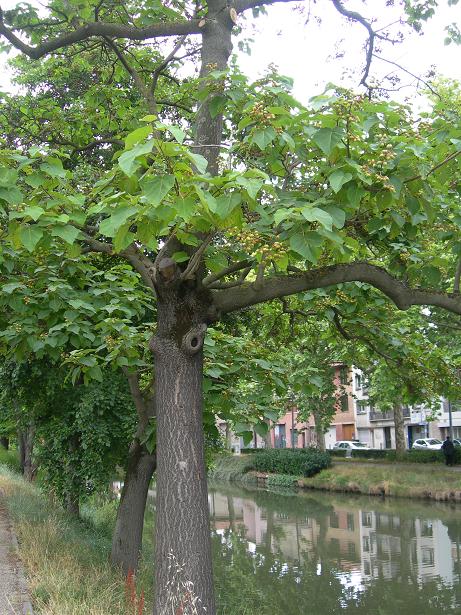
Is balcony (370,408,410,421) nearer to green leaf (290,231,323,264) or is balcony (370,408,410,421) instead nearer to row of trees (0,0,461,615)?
row of trees (0,0,461,615)

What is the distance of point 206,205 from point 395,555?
1644 centimetres

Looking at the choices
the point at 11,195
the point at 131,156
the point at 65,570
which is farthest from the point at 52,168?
the point at 65,570

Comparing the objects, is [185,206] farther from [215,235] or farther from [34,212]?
[215,235]

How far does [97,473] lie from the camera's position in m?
12.1

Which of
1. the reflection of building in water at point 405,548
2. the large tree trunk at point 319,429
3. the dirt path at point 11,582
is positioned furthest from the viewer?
the large tree trunk at point 319,429

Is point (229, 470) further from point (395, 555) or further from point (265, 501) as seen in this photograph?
point (395, 555)

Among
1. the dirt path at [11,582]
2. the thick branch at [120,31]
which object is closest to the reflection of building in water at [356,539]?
the dirt path at [11,582]

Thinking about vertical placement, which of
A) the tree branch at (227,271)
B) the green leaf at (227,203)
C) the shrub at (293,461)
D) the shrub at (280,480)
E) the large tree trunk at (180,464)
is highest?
the green leaf at (227,203)

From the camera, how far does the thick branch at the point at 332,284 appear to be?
5.47m

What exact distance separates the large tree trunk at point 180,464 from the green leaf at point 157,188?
1.64 meters

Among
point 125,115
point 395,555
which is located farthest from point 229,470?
point 125,115

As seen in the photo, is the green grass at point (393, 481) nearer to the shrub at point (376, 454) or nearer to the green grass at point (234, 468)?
the shrub at point (376, 454)

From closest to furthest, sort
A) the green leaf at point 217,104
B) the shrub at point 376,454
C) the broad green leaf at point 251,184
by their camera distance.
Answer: the broad green leaf at point 251,184 < the green leaf at point 217,104 < the shrub at point 376,454

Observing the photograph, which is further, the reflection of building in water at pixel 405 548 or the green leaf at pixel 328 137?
the reflection of building in water at pixel 405 548
